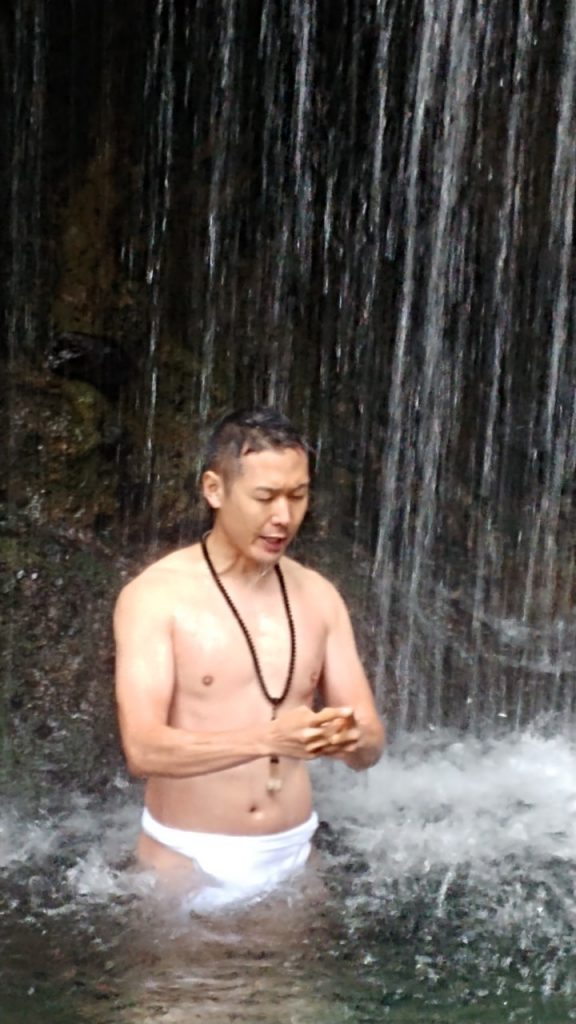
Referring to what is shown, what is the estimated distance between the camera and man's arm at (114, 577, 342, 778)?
2.90 metres

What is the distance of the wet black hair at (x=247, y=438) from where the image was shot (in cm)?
325

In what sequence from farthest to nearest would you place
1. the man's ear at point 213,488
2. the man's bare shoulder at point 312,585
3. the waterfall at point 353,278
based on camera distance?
the waterfall at point 353,278
the man's bare shoulder at point 312,585
the man's ear at point 213,488

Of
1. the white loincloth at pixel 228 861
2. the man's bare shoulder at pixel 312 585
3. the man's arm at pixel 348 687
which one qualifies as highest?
the man's bare shoulder at pixel 312 585

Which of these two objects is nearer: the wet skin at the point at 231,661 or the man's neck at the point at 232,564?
the wet skin at the point at 231,661

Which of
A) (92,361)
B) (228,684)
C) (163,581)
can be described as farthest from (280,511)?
(92,361)

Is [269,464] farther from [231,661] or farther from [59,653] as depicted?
[59,653]

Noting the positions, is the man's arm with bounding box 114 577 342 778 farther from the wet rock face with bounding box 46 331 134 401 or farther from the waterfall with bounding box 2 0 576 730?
the wet rock face with bounding box 46 331 134 401

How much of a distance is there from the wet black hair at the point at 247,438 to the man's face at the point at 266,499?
19mm

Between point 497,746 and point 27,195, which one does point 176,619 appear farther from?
point 27,195

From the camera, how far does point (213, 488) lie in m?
3.30

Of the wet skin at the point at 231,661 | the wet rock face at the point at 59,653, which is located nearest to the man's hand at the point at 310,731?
the wet skin at the point at 231,661

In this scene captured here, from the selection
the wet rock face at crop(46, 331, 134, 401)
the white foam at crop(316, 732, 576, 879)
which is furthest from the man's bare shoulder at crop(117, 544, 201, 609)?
the wet rock face at crop(46, 331, 134, 401)

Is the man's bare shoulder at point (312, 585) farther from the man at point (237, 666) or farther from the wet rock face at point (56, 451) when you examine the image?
the wet rock face at point (56, 451)

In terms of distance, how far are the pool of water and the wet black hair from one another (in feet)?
3.66
